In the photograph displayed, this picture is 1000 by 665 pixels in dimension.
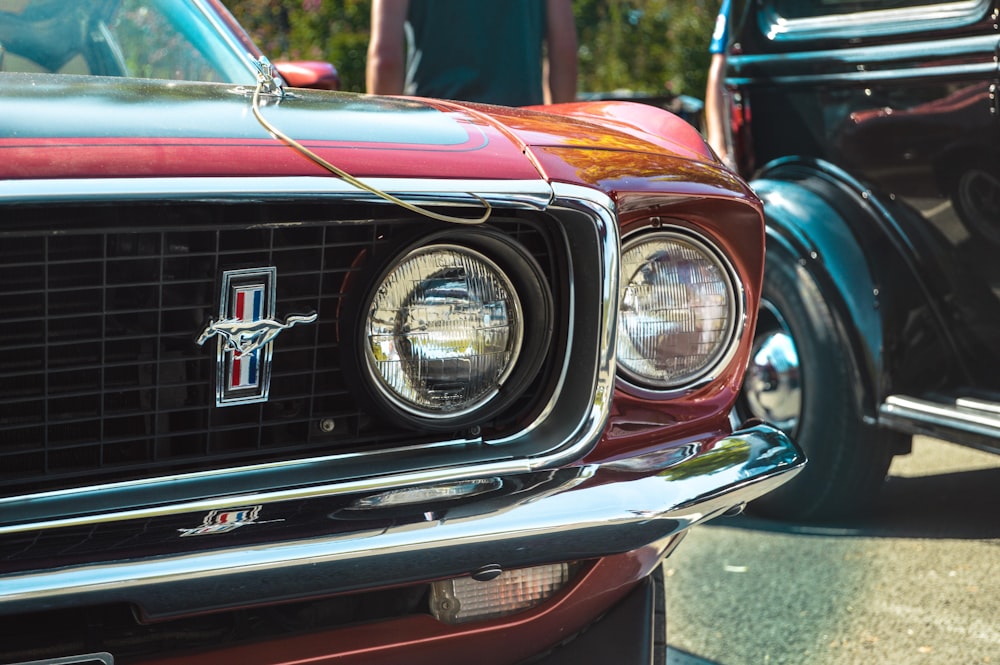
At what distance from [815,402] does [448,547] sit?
191 cm

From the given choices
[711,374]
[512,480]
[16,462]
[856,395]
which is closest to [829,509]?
[856,395]

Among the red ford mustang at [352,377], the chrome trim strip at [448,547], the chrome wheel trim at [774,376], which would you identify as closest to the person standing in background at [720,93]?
the chrome wheel trim at [774,376]

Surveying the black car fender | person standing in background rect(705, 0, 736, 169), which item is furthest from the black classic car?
person standing in background rect(705, 0, 736, 169)

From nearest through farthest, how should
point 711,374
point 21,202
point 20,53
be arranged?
point 21,202, point 711,374, point 20,53

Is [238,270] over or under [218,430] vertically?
over

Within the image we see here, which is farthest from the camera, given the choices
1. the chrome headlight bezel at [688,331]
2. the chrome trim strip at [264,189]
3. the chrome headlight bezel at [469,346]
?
the chrome headlight bezel at [688,331]

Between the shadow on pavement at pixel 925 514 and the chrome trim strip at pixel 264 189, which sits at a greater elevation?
the chrome trim strip at pixel 264 189

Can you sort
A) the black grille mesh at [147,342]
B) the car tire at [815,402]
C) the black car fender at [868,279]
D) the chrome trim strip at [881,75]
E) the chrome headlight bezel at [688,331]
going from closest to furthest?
1. the black grille mesh at [147,342]
2. the chrome headlight bezel at [688,331]
3. the chrome trim strip at [881,75]
4. the black car fender at [868,279]
5. the car tire at [815,402]

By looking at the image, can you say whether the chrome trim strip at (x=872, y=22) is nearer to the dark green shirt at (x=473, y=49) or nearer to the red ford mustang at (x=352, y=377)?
the dark green shirt at (x=473, y=49)

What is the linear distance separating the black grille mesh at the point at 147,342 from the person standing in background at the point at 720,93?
8.31 ft

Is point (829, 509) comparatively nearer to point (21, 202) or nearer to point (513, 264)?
point (513, 264)

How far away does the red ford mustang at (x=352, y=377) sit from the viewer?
147 centimetres

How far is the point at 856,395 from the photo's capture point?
3.15 metres

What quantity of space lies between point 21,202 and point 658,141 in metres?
1.07
